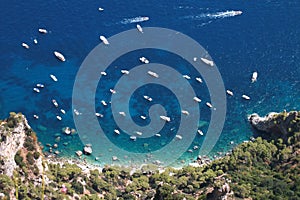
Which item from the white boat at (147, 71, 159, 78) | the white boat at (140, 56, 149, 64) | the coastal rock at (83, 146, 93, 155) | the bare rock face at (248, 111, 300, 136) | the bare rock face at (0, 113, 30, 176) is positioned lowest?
the bare rock face at (0, 113, 30, 176)

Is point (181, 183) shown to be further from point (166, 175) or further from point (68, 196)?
point (68, 196)

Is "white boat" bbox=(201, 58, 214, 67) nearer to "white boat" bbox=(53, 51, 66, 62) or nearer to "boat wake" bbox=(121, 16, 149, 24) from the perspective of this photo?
"boat wake" bbox=(121, 16, 149, 24)

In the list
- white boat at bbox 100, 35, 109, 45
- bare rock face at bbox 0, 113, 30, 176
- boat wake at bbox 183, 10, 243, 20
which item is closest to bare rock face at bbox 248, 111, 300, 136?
boat wake at bbox 183, 10, 243, 20

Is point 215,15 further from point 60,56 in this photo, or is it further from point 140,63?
point 60,56

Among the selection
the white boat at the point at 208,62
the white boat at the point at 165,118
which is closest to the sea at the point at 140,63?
the white boat at the point at 165,118

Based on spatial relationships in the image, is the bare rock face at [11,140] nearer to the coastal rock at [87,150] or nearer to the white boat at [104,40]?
the coastal rock at [87,150]

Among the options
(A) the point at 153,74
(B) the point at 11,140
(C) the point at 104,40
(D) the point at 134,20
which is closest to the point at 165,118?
(A) the point at 153,74

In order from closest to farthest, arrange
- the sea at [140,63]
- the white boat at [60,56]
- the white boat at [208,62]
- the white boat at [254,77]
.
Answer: the sea at [140,63] < the white boat at [254,77] < the white boat at [208,62] < the white boat at [60,56]
